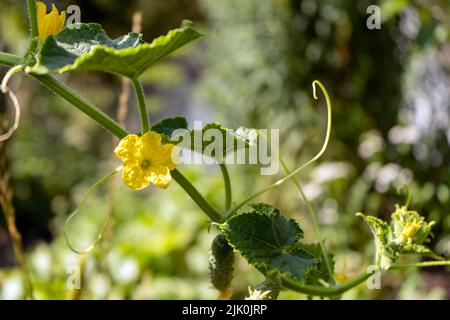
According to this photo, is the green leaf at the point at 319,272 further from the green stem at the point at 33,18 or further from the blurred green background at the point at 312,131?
the blurred green background at the point at 312,131

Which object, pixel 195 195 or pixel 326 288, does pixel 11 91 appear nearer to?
pixel 195 195

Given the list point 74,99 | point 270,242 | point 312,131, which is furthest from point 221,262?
point 312,131

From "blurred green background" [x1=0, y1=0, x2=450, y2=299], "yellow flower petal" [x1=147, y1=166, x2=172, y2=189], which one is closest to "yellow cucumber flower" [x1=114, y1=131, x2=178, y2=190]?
"yellow flower petal" [x1=147, y1=166, x2=172, y2=189]

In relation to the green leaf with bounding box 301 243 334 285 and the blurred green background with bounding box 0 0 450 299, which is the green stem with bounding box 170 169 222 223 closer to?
the green leaf with bounding box 301 243 334 285

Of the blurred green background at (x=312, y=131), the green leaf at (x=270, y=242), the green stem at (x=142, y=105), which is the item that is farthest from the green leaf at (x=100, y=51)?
the blurred green background at (x=312, y=131)
